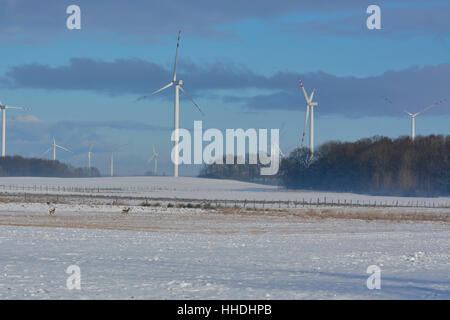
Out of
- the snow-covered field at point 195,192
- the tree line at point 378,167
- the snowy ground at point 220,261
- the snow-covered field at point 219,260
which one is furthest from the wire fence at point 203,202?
the tree line at point 378,167

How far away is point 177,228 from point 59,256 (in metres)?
17.1

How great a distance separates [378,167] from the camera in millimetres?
130750

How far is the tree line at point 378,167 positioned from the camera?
122000mm

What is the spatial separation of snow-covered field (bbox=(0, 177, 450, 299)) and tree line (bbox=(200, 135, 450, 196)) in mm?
80288

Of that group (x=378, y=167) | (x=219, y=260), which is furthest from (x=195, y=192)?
(x=219, y=260)

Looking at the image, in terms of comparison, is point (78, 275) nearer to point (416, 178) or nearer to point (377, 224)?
point (377, 224)

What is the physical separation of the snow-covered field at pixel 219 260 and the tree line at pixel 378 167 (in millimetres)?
80288

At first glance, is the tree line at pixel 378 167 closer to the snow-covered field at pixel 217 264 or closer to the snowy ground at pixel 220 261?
the snowy ground at pixel 220 261

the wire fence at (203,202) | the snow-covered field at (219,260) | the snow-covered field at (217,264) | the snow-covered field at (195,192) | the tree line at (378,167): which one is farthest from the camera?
the tree line at (378,167)

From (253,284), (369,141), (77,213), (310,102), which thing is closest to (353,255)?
(253,284)

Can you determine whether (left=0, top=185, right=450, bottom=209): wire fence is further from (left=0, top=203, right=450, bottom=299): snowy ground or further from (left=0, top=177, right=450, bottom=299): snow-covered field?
(left=0, top=203, right=450, bottom=299): snowy ground

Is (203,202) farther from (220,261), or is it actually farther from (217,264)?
(217,264)

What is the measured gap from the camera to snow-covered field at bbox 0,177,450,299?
643 inches

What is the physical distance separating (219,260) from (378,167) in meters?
112
